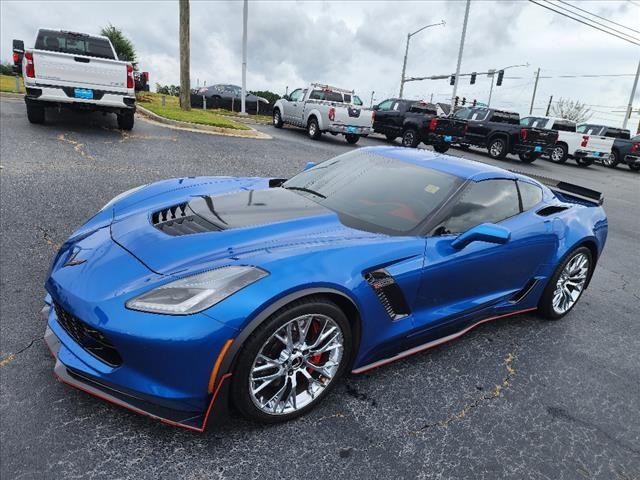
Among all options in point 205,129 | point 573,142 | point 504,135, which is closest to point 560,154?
point 573,142

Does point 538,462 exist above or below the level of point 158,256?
below

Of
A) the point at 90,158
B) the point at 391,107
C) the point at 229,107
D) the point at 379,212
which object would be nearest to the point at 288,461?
the point at 379,212

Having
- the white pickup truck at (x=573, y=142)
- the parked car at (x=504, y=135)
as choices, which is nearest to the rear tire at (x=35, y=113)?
the parked car at (x=504, y=135)

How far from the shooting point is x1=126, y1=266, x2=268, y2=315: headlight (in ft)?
6.70

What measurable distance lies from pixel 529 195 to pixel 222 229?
8.41 feet

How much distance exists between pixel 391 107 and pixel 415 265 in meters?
16.9

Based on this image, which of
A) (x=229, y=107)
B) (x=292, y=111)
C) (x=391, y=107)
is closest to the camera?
(x=292, y=111)

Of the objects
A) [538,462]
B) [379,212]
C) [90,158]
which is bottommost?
[538,462]

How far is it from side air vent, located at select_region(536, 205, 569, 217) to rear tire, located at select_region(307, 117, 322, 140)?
11.6 m

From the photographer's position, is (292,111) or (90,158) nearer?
(90,158)

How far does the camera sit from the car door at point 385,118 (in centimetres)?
1845

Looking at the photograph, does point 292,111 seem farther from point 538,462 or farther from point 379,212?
point 538,462

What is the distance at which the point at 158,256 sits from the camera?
2.37m

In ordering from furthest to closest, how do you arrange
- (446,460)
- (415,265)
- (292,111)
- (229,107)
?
(229,107), (292,111), (415,265), (446,460)
